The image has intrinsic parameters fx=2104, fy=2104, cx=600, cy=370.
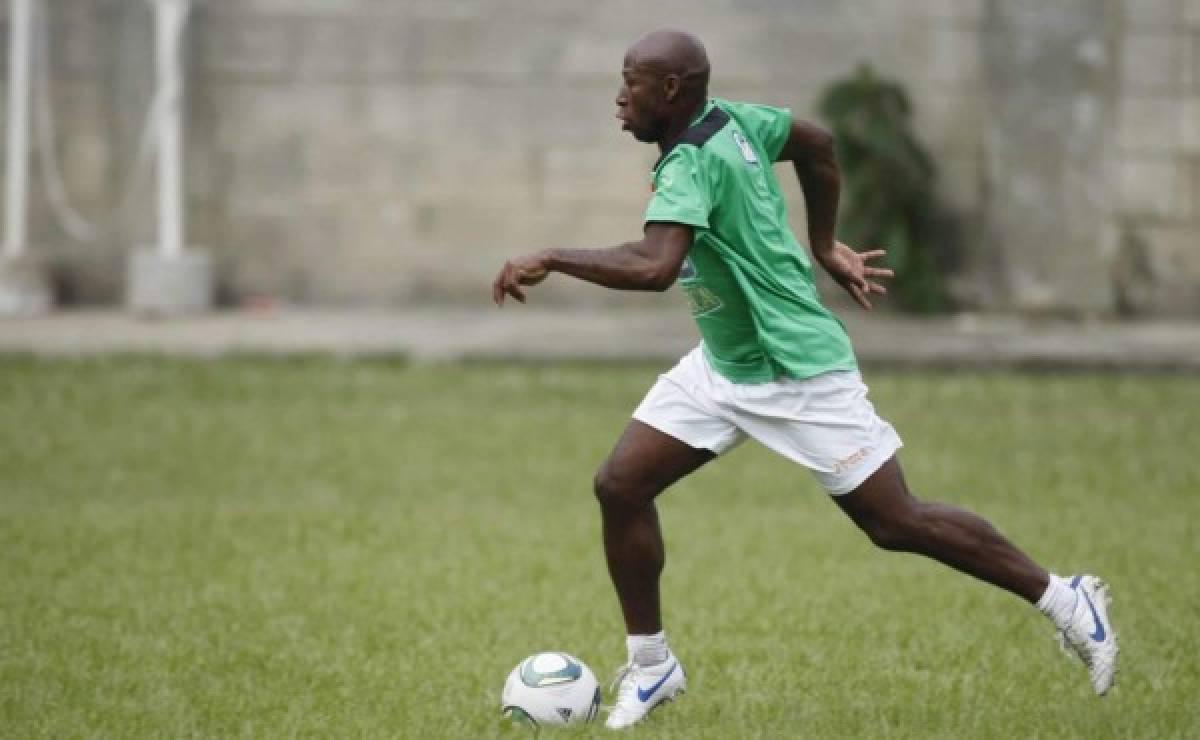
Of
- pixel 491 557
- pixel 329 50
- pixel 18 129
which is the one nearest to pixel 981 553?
pixel 491 557

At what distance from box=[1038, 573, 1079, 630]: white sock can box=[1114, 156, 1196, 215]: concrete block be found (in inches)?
376

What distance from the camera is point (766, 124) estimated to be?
633cm

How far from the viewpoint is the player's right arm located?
562 centimetres

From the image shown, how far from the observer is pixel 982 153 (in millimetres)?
15352

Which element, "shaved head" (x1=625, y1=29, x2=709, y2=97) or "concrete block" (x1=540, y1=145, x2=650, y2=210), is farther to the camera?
"concrete block" (x1=540, y1=145, x2=650, y2=210)

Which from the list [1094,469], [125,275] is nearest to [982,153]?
[1094,469]

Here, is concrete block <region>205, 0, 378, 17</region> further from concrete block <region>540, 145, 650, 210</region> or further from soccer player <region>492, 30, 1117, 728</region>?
soccer player <region>492, 30, 1117, 728</region>

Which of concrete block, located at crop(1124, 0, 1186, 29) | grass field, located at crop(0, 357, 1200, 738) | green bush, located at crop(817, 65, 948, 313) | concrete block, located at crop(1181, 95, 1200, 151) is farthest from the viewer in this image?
concrete block, located at crop(1181, 95, 1200, 151)

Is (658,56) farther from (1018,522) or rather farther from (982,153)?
(982,153)

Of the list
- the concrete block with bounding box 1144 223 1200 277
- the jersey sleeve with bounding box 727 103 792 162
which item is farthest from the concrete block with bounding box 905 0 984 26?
the jersey sleeve with bounding box 727 103 792 162

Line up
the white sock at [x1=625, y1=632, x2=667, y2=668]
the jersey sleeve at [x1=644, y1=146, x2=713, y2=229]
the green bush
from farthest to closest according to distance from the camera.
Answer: the green bush < the white sock at [x1=625, y1=632, x2=667, y2=668] < the jersey sleeve at [x1=644, y1=146, x2=713, y2=229]

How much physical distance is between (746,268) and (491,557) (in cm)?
Result: 301

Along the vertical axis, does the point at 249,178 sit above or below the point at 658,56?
below

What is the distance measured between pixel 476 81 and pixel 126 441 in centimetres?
521
